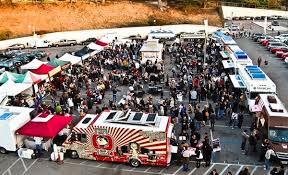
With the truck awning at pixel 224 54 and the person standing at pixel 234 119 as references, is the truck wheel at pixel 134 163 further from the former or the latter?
the truck awning at pixel 224 54

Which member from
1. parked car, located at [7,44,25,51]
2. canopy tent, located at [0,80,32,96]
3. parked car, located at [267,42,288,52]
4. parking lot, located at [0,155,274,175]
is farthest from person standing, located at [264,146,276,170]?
parked car, located at [7,44,25,51]

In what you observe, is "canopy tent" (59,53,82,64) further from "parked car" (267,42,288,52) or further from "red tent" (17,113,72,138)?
"parked car" (267,42,288,52)

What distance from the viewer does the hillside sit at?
2250 inches

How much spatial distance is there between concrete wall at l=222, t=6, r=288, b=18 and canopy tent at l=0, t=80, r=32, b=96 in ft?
168

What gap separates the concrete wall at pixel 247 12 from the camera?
235ft

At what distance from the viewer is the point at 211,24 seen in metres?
63.5

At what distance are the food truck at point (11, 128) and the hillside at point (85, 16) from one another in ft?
119

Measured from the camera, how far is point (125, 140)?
1828cm

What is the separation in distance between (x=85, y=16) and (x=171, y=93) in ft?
124

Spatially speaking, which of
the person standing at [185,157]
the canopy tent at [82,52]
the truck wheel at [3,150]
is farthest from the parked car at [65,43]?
the person standing at [185,157]

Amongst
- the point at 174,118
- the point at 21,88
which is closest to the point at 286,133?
the point at 174,118

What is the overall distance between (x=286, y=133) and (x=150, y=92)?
12.6 metres

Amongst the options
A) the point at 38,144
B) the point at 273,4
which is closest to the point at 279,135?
the point at 38,144

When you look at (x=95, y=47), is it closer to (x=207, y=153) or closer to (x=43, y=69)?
(x=43, y=69)
